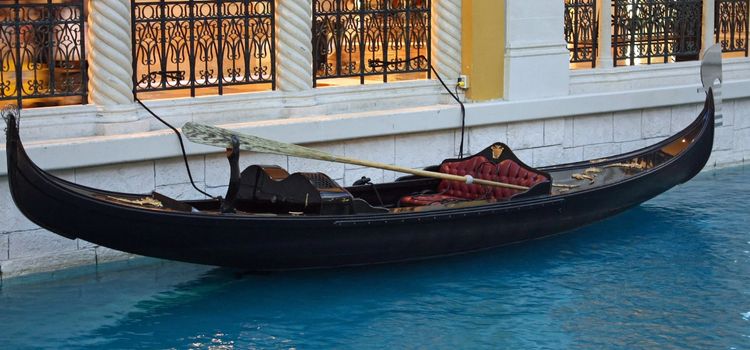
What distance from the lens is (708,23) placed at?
13.2m

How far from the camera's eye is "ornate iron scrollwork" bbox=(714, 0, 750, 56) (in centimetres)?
1331

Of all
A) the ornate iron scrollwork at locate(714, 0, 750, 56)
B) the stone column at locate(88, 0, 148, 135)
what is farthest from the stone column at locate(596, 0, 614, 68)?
the stone column at locate(88, 0, 148, 135)

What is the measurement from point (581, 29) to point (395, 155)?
246cm

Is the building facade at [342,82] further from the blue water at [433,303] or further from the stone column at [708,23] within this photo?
the blue water at [433,303]

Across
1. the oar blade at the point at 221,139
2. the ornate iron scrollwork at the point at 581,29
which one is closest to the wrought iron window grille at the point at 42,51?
the oar blade at the point at 221,139

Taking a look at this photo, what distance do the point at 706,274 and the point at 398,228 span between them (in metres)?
2.06

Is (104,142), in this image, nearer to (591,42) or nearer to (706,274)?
(706,274)

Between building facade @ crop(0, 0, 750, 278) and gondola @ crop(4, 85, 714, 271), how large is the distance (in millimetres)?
747

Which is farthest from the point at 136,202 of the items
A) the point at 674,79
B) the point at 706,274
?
the point at 674,79

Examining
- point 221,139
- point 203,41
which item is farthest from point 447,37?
point 221,139

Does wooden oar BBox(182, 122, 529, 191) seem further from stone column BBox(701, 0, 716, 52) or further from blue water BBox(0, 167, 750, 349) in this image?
stone column BBox(701, 0, 716, 52)

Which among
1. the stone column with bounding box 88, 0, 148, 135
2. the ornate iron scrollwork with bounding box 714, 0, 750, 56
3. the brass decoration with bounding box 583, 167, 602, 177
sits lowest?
the brass decoration with bounding box 583, 167, 602, 177

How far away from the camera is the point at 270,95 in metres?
10.4

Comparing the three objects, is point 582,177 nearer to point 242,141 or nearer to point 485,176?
point 485,176
